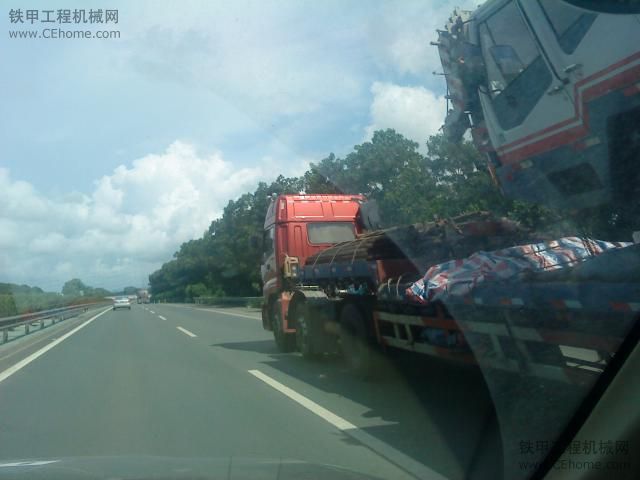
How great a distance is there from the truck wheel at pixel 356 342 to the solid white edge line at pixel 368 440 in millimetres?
1058

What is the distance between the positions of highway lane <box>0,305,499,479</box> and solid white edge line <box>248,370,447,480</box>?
0.01 metres

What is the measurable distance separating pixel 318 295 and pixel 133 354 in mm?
5169

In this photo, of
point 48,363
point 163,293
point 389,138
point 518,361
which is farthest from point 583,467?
point 163,293

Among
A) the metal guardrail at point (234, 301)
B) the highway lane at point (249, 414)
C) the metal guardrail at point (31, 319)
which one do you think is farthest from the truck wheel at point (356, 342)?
the metal guardrail at point (234, 301)

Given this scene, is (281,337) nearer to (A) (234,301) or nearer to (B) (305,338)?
(B) (305,338)

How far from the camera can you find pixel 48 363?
1293 cm

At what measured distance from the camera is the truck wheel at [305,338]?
11.5 meters

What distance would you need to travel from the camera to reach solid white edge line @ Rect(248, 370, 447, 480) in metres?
5.02

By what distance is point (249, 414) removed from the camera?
24.1 feet

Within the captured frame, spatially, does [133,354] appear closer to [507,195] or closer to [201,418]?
[201,418]

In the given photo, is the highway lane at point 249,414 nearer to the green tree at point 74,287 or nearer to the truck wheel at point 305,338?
the truck wheel at point 305,338

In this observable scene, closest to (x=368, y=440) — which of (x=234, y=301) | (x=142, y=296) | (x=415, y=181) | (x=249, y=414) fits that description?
(x=249, y=414)

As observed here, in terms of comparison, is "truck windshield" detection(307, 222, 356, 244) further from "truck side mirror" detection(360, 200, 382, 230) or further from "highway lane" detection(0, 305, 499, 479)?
"highway lane" detection(0, 305, 499, 479)

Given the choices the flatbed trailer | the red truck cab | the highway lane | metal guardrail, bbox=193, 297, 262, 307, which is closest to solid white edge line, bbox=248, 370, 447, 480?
the highway lane
